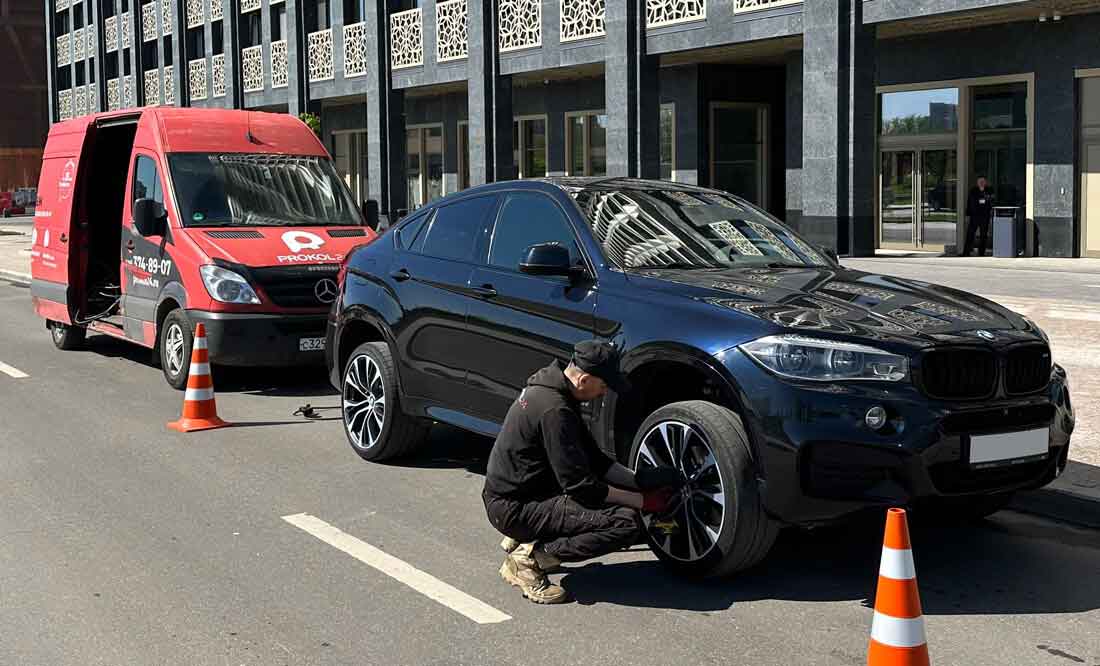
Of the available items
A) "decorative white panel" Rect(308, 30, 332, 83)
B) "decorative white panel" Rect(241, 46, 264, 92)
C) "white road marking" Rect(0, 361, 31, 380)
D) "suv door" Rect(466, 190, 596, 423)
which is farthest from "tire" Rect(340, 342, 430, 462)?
"decorative white panel" Rect(241, 46, 264, 92)

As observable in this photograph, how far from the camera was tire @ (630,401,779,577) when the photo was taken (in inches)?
206

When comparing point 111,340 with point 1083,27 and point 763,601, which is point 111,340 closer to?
point 763,601

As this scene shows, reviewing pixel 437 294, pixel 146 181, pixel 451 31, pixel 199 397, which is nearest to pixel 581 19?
pixel 451 31

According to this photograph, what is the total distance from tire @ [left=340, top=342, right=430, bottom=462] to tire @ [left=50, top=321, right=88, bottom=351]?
673 cm

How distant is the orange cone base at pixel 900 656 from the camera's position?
3996 millimetres

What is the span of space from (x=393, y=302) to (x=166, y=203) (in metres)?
4.48

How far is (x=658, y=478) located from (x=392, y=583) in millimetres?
1223

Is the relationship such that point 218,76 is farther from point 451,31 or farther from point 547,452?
point 547,452

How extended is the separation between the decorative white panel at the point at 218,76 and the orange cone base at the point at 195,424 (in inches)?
1522

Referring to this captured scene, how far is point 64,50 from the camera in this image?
6575cm

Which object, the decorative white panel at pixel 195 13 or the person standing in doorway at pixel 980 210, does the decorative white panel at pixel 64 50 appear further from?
the person standing in doorway at pixel 980 210

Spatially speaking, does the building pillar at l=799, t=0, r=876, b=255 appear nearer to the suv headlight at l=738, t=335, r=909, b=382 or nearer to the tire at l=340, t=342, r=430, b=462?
the tire at l=340, t=342, r=430, b=462

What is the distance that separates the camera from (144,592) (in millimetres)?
5383

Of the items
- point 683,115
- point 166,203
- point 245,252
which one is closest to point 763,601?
point 245,252
